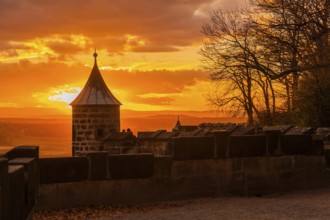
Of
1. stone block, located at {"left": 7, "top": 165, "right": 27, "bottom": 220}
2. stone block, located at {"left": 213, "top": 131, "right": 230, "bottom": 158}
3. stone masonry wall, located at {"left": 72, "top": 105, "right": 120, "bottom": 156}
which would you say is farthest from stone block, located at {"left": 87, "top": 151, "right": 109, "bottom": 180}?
stone masonry wall, located at {"left": 72, "top": 105, "right": 120, "bottom": 156}

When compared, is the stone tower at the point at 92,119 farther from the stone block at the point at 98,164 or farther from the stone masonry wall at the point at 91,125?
the stone block at the point at 98,164

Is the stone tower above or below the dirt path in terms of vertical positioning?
above

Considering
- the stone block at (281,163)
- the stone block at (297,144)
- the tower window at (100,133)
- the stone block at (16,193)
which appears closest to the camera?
the stone block at (16,193)

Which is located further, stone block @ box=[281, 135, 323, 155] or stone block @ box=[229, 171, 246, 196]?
stone block @ box=[281, 135, 323, 155]

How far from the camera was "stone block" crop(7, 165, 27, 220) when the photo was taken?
489 cm

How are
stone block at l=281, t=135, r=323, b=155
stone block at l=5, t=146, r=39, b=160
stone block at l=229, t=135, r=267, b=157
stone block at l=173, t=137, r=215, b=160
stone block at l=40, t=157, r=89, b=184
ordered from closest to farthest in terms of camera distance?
stone block at l=5, t=146, r=39, b=160
stone block at l=40, t=157, r=89, b=184
stone block at l=173, t=137, r=215, b=160
stone block at l=229, t=135, r=267, b=157
stone block at l=281, t=135, r=323, b=155

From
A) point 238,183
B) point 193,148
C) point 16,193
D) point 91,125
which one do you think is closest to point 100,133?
point 91,125

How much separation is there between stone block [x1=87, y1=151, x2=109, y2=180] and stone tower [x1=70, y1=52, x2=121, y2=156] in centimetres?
2077

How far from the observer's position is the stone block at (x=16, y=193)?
4895 millimetres

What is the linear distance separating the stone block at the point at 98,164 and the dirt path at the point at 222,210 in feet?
2.13

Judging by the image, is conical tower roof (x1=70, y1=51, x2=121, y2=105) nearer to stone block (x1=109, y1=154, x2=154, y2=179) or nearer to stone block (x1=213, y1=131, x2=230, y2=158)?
stone block (x1=213, y1=131, x2=230, y2=158)

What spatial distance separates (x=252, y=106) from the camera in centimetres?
3506

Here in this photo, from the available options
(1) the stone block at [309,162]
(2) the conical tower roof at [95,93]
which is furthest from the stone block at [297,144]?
(2) the conical tower roof at [95,93]

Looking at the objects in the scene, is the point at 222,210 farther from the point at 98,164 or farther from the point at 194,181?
the point at 98,164
